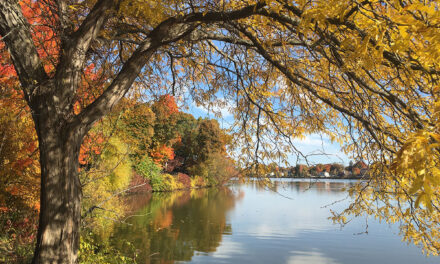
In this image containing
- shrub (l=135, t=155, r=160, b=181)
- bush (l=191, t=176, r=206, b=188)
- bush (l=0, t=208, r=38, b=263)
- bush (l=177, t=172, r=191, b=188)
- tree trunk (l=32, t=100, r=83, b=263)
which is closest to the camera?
tree trunk (l=32, t=100, r=83, b=263)

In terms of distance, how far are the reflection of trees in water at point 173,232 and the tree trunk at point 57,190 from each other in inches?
183

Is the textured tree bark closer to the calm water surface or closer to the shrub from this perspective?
the calm water surface

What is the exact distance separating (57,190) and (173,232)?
10393mm

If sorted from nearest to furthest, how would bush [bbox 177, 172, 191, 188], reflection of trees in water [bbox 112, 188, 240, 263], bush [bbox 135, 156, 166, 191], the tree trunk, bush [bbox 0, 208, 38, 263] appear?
1. the tree trunk
2. bush [bbox 0, 208, 38, 263]
3. reflection of trees in water [bbox 112, 188, 240, 263]
4. bush [bbox 135, 156, 166, 191]
5. bush [bbox 177, 172, 191, 188]

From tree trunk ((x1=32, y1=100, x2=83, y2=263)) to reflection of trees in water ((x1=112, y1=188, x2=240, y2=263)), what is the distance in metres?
4.65

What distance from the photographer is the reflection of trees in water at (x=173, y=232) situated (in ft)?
32.7

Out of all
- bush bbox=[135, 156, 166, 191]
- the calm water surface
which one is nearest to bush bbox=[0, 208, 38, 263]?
the calm water surface

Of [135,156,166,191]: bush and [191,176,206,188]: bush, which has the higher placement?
[135,156,166,191]: bush

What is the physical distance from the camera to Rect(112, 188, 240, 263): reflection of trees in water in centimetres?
995

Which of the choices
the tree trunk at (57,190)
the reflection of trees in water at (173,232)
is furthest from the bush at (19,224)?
the tree trunk at (57,190)

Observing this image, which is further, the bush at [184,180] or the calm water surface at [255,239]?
the bush at [184,180]

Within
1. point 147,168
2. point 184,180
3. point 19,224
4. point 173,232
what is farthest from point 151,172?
point 19,224

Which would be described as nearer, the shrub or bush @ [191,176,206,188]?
the shrub

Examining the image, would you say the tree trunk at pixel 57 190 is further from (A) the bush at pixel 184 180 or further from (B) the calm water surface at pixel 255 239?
(A) the bush at pixel 184 180
